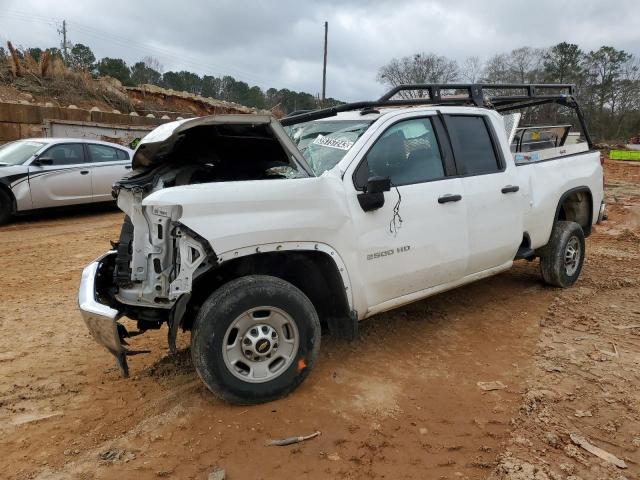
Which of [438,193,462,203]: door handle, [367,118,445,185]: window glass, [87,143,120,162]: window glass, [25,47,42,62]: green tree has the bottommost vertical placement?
[438,193,462,203]: door handle

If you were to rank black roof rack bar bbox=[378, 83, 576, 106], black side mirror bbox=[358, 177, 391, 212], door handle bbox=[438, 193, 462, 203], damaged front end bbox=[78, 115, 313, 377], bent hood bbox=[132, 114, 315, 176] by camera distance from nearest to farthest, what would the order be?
damaged front end bbox=[78, 115, 313, 377]
bent hood bbox=[132, 114, 315, 176]
black side mirror bbox=[358, 177, 391, 212]
door handle bbox=[438, 193, 462, 203]
black roof rack bar bbox=[378, 83, 576, 106]

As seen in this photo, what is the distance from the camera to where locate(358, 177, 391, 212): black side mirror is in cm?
341

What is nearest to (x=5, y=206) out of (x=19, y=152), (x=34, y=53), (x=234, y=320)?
(x=19, y=152)

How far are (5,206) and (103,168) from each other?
6.36ft

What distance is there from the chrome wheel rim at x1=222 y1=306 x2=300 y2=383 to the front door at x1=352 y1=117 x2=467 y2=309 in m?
0.70

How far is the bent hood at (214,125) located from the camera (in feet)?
10.7

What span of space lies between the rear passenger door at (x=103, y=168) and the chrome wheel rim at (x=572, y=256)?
847 centimetres

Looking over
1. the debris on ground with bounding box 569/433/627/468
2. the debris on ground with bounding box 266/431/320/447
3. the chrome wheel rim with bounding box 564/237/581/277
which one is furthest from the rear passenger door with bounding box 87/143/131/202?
the debris on ground with bounding box 569/433/627/468

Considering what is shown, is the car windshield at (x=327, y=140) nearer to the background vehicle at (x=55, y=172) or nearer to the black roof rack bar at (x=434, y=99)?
the black roof rack bar at (x=434, y=99)

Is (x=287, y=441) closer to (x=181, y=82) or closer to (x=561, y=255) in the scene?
(x=561, y=255)

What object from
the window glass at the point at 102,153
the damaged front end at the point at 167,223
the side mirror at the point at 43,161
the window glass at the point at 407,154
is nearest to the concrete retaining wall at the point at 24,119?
the window glass at the point at 102,153

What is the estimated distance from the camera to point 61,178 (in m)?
9.77

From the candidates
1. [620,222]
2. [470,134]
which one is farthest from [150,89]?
[470,134]

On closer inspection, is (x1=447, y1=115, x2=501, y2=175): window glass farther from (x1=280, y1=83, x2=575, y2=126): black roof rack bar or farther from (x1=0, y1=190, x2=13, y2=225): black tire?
(x1=0, y1=190, x2=13, y2=225): black tire
